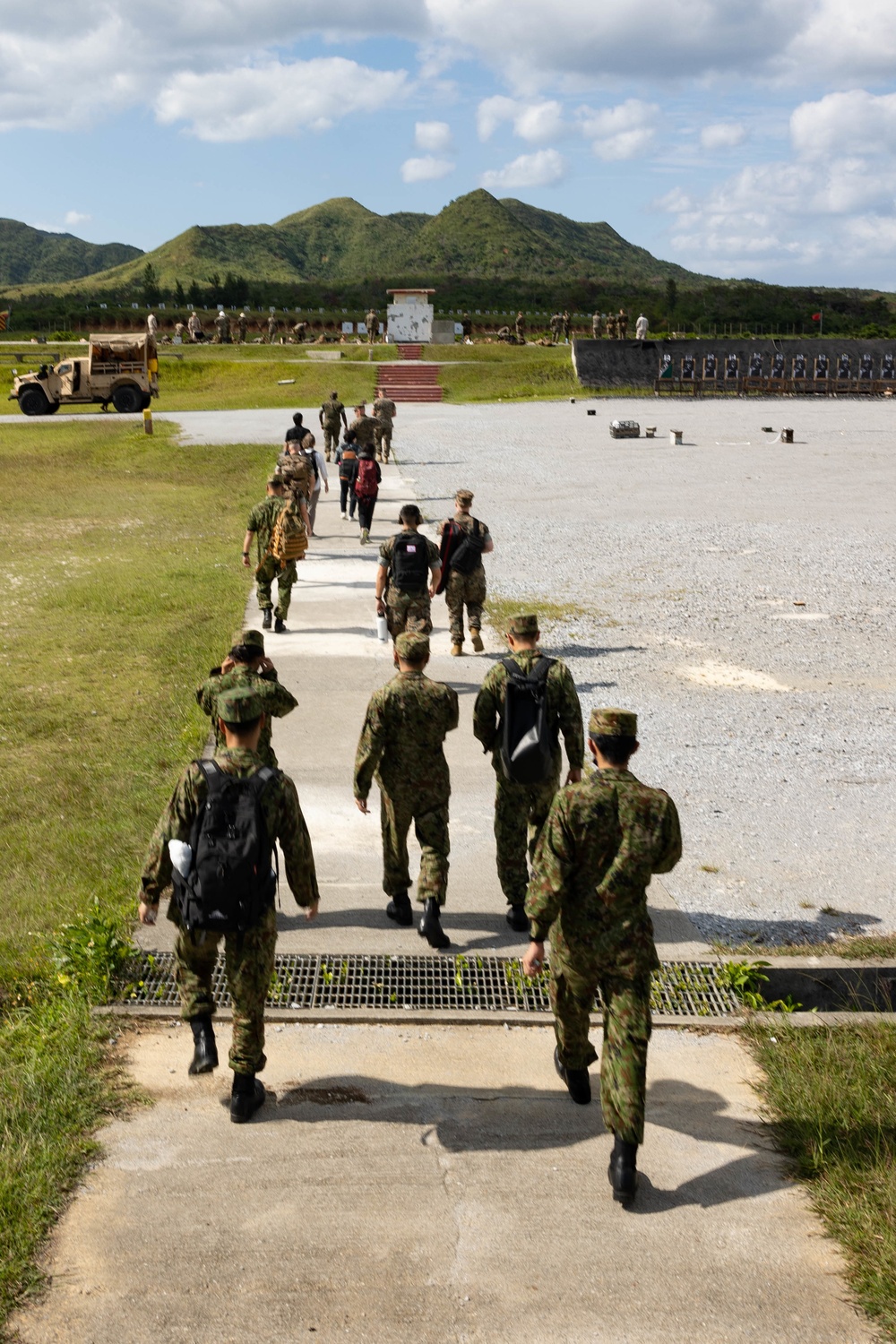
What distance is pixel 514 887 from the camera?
266 inches

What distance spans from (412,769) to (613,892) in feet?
7.01

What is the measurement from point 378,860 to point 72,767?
2.97 meters

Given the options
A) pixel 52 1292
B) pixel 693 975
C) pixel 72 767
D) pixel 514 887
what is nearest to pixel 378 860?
pixel 514 887

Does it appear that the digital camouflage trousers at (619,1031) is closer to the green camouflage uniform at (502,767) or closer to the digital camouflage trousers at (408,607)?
the green camouflage uniform at (502,767)

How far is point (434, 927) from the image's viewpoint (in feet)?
21.2

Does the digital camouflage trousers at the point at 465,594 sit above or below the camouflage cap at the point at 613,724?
below

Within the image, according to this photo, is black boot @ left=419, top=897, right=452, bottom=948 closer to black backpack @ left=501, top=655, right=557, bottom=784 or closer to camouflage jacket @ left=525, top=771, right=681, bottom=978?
black backpack @ left=501, top=655, right=557, bottom=784

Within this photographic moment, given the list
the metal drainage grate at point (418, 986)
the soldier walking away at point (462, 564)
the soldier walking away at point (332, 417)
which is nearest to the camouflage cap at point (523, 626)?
the metal drainage grate at point (418, 986)

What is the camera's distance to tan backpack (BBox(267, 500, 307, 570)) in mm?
12016


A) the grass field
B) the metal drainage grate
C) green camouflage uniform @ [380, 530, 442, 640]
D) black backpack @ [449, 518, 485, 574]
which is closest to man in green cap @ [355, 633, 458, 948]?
the metal drainage grate

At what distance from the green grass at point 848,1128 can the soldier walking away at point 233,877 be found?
229cm

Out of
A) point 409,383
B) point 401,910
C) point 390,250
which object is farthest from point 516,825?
point 390,250

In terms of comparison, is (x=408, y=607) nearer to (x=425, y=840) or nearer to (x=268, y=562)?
(x=268, y=562)

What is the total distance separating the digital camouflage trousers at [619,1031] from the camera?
4473 mm
